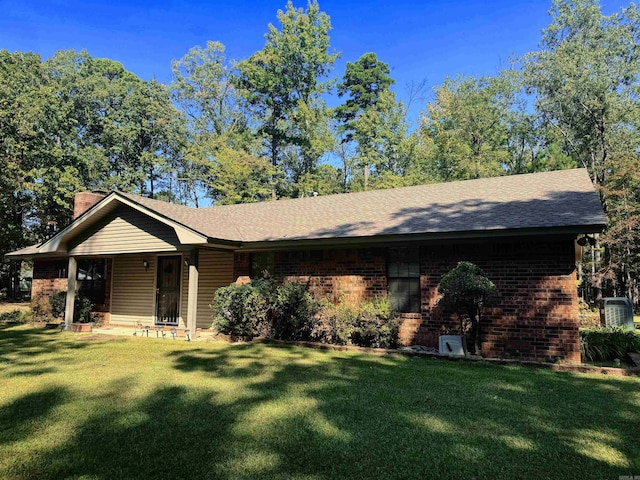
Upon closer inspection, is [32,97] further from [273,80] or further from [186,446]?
[186,446]

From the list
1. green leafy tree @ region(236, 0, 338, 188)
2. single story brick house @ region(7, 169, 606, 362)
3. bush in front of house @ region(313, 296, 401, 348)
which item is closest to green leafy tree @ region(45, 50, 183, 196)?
green leafy tree @ region(236, 0, 338, 188)

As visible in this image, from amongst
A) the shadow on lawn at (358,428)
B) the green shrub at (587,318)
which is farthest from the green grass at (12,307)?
the green shrub at (587,318)

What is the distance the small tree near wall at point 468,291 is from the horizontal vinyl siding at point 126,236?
6.76 metres

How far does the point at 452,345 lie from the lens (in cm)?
764

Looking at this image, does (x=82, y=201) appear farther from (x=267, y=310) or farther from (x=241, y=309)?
(x=267, y=310)

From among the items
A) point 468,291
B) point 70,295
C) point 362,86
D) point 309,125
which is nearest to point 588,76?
point 362,86

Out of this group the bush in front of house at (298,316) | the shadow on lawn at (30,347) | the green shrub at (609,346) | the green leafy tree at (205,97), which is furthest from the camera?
the green leafy tree at (205,97)

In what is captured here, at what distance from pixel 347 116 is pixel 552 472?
106 feet

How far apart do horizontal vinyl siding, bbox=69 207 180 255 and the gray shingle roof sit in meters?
0.62

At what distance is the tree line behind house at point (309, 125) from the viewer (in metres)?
23.2

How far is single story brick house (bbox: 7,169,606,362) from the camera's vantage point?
25.1 ft

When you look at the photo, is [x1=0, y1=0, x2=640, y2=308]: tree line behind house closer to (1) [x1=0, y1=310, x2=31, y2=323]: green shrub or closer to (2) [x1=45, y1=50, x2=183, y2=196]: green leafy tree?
(2) [x1=45, y1=50, x2=183, y2=196]: green leafy tree

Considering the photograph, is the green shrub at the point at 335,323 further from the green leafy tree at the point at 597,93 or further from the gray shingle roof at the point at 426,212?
the green leafy tree at the point at 597,93

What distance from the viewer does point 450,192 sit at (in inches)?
464
